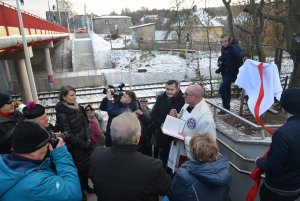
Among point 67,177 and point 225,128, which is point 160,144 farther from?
point 67,177

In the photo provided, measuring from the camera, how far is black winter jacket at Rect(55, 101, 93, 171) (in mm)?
3805

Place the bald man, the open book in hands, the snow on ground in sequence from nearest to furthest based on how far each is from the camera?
the bald man, the open book in hands, the snow on ground

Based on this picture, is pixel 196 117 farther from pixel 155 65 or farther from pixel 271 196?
pixel 155 65

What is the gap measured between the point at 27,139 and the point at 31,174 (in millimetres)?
256

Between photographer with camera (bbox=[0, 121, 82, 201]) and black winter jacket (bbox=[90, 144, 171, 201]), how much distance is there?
0.82ft

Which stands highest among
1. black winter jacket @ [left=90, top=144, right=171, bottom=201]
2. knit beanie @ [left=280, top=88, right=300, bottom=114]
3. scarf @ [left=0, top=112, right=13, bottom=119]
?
knit beanie @ [left=280, top=88, right=300, bottom=114]

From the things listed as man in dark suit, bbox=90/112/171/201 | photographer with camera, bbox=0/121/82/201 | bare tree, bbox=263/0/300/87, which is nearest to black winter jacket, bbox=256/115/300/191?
man in dark suit, bbox=90/112/171/201

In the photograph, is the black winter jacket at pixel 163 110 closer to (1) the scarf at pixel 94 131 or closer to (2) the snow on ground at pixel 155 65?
(1) the scarf at pixel 94 131

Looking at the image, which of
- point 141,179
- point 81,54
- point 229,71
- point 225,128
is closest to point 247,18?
point 229,71

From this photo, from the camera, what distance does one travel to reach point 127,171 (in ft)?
7.32

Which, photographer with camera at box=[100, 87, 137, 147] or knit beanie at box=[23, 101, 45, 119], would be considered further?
photographer with camera at box=[100, 87, 137, 147]

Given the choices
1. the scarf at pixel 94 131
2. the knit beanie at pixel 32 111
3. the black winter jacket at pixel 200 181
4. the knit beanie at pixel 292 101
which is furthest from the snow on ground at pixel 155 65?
the black winter jacket at pixel 200 181

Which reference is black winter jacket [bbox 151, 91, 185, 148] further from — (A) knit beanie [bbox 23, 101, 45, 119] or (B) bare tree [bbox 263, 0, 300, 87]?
(B) bare tree [bbox 263, 0, 300, 87]

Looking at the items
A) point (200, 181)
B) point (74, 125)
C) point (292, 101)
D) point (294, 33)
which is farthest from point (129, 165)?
point (294, 33)
